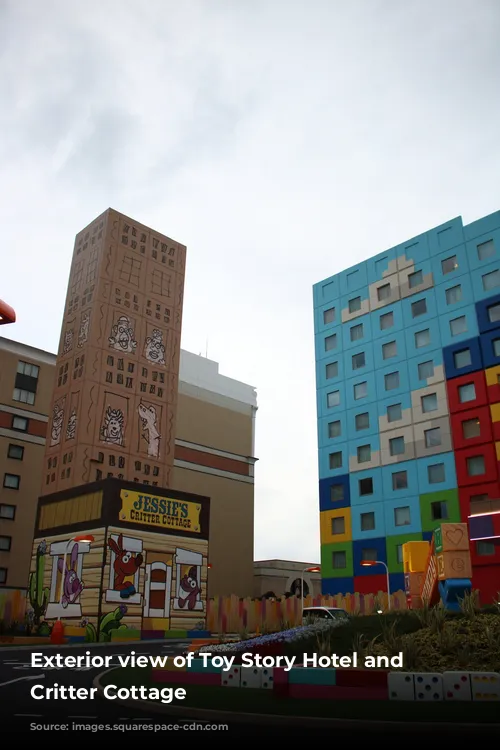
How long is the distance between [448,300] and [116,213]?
28215mm

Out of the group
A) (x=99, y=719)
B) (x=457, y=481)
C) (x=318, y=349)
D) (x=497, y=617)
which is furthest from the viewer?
(x=318, y=349)

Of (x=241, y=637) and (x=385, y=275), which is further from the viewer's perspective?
(x=385, y=275)

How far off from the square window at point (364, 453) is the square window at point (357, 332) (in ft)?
32.4

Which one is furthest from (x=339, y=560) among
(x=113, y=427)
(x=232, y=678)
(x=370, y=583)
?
(x=232, y=678)

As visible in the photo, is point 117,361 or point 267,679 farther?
point 117,361

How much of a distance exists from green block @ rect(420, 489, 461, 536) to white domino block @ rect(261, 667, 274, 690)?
33.7 m

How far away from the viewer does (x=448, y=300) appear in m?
50.9

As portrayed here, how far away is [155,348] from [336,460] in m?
18.4

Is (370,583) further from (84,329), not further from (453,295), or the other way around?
(84,329)

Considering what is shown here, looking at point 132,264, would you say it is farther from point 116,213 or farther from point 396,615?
point 396,615

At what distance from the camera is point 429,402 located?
5016 cm

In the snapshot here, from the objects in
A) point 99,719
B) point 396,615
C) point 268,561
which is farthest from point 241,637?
point 268,561

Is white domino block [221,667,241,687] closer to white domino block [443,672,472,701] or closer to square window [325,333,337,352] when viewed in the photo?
white domino block [443,672,472,701]

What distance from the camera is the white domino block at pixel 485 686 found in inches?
486
